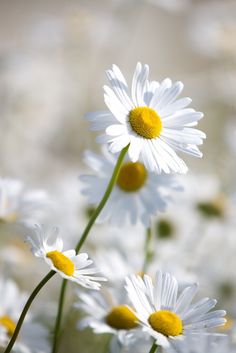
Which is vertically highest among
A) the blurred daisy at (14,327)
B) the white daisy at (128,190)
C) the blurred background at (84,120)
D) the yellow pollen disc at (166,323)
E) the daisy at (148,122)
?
the blurred background at (84,120)

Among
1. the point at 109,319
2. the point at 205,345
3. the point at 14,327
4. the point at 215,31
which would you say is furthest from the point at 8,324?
the point at 215,31

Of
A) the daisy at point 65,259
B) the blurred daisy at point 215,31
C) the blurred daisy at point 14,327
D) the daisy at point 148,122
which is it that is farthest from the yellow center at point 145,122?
the blurred daisy at point 215,31

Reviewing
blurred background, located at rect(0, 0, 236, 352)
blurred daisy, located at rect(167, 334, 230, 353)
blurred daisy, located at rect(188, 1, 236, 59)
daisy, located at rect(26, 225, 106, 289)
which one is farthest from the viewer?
blurred daisy, located at rect(188, 1, 236, 59)

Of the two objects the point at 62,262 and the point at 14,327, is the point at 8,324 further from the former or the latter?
the point at 62,262

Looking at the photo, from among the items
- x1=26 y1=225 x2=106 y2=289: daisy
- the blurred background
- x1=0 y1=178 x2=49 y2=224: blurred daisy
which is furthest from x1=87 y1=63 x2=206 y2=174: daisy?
the blurred background

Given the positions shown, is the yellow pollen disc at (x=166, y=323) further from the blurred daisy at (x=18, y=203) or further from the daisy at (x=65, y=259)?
the blurred daisy at (x=18, y=203)

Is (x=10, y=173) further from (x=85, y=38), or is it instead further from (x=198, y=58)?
(x=198, y=58)

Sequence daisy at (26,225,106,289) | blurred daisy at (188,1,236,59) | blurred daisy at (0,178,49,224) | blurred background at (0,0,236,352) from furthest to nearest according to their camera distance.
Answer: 1. blurred daisy at (188,1,236,59)
2. blurred background at (0,0,236,352)
3. blurred daisy at (0,178,49,224)
4. daisy at (26,225,106,289)

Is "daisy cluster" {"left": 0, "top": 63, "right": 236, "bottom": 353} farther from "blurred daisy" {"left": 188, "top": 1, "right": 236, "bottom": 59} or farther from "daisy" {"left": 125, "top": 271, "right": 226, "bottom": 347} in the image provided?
"blurred daisy" {"left": 188, "top": 1, "right": 236, "bottom": 59}
